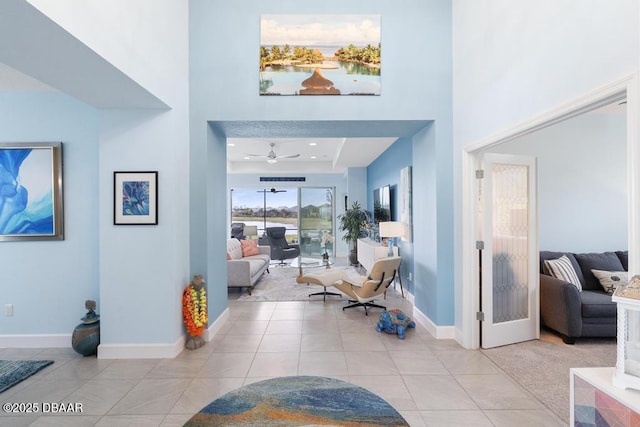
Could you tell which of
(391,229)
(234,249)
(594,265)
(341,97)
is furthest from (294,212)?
(594,265)

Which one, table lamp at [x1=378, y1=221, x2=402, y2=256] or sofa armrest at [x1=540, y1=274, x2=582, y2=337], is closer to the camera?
sofa armrest at [x1=540, y1=274, x2=582, y2=337]

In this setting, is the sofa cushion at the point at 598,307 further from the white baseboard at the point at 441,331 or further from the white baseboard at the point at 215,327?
the white baseboard at the point at 215,327

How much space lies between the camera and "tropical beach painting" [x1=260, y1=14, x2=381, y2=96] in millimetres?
3408

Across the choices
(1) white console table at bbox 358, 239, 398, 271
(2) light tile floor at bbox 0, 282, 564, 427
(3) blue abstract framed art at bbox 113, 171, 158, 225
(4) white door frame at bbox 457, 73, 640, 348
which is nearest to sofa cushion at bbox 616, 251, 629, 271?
(4) white door frame at bbox 457, 73, 640, 348

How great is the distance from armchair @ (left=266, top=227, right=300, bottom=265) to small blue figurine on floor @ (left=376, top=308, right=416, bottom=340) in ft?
17.0

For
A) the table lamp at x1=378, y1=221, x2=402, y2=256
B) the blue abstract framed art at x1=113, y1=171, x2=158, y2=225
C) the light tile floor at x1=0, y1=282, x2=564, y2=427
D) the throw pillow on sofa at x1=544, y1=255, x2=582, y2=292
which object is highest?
the blue abstract framed art at x1=113, y1=171, x2=158, y2=225

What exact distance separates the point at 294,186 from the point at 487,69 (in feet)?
25.8

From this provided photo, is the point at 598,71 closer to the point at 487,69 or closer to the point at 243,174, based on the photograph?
the point at 487,69

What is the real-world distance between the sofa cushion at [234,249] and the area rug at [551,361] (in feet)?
15.6

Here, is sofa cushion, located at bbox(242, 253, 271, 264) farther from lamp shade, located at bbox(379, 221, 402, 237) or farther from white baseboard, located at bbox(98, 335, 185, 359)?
white baseboard, located at bbox(98, 335, 185, 359)

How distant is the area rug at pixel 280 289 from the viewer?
16.8 feet

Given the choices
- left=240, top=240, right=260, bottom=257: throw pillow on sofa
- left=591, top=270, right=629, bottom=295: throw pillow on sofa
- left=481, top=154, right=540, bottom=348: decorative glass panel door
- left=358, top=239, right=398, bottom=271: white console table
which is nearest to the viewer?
left=481, top=154, right=540, bottom=348: decorative glass panel door

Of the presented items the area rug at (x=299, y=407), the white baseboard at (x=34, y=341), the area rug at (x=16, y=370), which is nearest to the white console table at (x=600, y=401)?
the area rug at (x=299, y=407)

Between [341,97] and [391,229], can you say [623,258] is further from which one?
[341,97]
